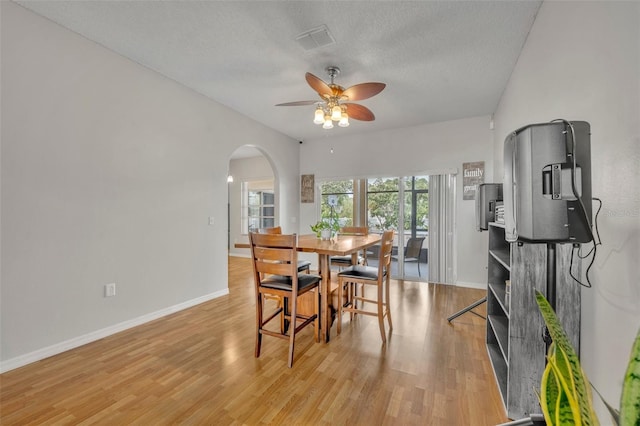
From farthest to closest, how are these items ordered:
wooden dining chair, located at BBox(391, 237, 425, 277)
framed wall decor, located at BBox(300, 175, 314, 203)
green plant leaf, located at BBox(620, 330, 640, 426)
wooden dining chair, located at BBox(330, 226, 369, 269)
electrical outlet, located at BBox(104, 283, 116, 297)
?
framed wall decor, located at BBox(300, 175, 314, 203) → wooden dining chair, located at BBox(391, 237, 425, 277) → wooden dining chair, located at BBox(330, 226, 369, 269) → electrical outlet, located at BBox(104, 283, 116, 297) → green plant leaf, located at BBox(620, 330, 640, 426)

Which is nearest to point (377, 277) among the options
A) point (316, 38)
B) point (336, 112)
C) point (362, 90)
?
point (336, 112)

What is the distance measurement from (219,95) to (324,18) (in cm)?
195

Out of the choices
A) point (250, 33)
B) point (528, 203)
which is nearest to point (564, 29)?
point (528, 203)

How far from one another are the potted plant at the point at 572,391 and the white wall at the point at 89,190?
124 inches

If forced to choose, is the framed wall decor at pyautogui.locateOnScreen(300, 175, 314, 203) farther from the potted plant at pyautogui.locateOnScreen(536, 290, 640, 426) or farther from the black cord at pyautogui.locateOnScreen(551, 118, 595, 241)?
the potted plant at pyautogui.locateOnScreen(536, 290, 640, 426)

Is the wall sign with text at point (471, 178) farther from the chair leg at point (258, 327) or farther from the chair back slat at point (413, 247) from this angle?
the chair leg at point (258, 327)

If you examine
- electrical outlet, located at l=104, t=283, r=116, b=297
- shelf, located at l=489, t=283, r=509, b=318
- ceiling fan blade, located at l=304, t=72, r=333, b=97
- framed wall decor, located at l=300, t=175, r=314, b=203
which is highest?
ceiling fan blade, located at l=304, t=72, r=333, b=97

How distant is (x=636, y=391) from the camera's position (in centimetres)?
55

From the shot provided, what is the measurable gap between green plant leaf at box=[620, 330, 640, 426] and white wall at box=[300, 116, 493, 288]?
13.4 feet

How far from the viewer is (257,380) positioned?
1925 millimetres

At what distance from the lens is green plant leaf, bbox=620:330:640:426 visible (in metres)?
0.55

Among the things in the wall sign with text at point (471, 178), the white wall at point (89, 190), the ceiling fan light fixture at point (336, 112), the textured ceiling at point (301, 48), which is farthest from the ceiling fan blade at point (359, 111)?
the wall sign with text at point (471, 178)

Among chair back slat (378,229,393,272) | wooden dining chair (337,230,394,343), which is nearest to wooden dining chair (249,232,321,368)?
wooden dining chair (337,230,394,343)

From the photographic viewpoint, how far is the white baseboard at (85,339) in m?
2.07
